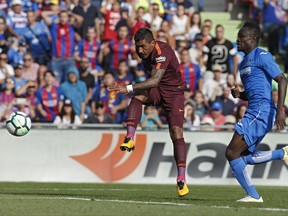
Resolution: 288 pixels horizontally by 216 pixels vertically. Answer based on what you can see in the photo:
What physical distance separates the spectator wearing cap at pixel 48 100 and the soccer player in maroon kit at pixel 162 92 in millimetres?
8386

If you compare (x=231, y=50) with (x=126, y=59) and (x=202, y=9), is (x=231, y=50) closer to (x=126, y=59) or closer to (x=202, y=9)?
(x=126, y=59)

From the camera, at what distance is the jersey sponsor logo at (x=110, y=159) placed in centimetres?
2028

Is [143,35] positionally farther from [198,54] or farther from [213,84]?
[198,54]

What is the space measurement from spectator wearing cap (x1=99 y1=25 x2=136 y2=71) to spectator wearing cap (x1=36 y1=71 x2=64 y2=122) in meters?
1.85

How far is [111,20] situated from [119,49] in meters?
1.25

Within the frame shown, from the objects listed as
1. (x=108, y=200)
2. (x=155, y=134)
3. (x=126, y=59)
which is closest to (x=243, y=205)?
(x=108, y=200)

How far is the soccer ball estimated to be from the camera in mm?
14234

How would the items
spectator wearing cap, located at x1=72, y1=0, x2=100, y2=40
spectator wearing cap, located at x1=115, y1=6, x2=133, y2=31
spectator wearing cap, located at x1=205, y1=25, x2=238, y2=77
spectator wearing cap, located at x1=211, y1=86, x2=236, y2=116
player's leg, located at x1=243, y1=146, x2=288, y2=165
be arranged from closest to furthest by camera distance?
1. player's leg, located at x1=243, y1=146, x2=288, y2=165
2. spectator wearing cap, located at x1=211, y1=86, x2=236, y2=116
3. spectator wearing cap, located at x1=205, y1=25, x2=238, y2=77
4. spectator wearing cap, located at x1=115, y1=6, x2=133, y2=31
5. spectator wearing cap, located at x1=72, y1=0, x2=100, y2=40

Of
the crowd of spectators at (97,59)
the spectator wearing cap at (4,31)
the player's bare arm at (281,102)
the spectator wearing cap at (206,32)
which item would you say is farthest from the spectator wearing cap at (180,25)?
the player's bare arm at (281,102)

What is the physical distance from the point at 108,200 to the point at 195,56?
468 inches

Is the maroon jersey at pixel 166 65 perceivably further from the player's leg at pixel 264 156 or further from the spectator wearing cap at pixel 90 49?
the spectator wearing cap at pixel 90 49

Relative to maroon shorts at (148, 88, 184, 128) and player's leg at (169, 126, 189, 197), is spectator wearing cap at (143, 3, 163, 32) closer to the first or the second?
maroon shorts at (148, 88, 184, 128)

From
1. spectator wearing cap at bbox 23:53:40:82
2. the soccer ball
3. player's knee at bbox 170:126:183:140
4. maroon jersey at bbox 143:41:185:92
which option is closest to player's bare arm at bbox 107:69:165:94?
maroon jersey at bbox 143:41:185:92

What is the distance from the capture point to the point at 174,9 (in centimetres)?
2561
